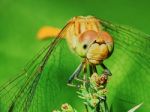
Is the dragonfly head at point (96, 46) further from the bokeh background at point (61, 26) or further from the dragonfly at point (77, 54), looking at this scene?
the bokeh background at point (61, 26)

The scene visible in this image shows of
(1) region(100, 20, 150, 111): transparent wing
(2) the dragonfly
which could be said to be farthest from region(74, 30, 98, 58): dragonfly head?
(1) region(100, 20, 150, 111): transparent wing

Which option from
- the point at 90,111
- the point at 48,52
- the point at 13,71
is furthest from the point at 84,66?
the point at 13,71

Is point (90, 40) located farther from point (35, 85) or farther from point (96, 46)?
point (35, 85)

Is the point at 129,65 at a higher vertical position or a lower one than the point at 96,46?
lower

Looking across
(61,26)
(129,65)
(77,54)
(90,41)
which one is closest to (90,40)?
(90,41)

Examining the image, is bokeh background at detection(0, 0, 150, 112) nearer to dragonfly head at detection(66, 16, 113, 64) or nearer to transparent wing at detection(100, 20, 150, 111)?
transparent wing at detection(100, 20, 150, 111)
